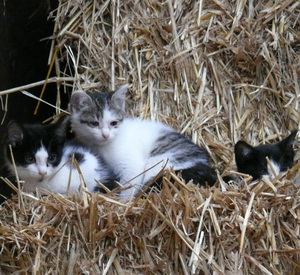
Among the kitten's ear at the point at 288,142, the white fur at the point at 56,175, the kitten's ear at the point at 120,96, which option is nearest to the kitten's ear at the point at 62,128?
the white fur at the point at 56,175

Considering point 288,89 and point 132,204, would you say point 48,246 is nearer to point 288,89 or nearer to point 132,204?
point 132,204

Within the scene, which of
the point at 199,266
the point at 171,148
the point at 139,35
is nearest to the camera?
the point at 199,266

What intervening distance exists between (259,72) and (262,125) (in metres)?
0.30

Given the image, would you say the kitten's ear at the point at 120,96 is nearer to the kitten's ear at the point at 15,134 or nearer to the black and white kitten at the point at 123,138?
the black and white kitten at the point at 123,138

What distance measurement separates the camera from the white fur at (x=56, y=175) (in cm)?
383

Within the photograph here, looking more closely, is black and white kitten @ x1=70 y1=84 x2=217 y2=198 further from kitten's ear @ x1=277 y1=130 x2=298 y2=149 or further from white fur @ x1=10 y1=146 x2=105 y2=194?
kitten's ear @ x1=277 y1=130 x2=298 y2=149

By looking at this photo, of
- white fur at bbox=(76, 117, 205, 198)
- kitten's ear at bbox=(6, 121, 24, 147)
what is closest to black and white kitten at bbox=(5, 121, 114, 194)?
kitten's ear at bbox=(6, 121, 24, 147)

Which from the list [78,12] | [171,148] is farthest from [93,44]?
[171,148]

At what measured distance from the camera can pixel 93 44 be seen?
177 inches

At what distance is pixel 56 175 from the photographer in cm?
387

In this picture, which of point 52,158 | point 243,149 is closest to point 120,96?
point 52,158

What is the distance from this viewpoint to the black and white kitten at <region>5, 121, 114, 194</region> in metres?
3.83

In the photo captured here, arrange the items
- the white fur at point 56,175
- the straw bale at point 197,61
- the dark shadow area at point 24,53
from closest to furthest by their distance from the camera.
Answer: the white fur at point 56,175
the straw bale at point 197,61
the dark shadow area at point 24,53

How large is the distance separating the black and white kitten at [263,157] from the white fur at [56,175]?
2.37 ft
